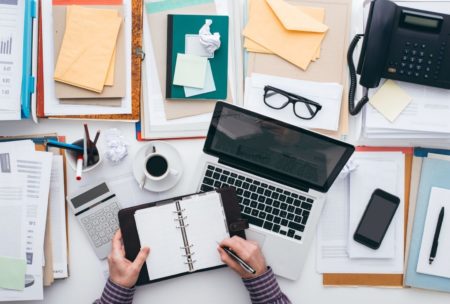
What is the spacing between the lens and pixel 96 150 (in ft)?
3.45

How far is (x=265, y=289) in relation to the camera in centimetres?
101

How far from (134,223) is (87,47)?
0.41 metres

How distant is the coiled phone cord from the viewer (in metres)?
1.07

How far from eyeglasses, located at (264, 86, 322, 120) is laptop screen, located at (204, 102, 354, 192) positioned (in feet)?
0.33

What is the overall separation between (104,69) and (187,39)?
0.66ft

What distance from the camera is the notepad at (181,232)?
1011mm

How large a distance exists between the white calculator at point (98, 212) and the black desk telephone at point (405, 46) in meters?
0.63

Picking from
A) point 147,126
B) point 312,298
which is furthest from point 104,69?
point 312,298

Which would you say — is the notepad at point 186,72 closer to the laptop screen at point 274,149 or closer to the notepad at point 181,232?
the laptop screen at point 274,149

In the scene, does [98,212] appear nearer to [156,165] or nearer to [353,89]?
[156,165]

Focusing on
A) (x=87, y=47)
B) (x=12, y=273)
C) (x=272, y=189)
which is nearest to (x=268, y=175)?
(x=272, y=189)

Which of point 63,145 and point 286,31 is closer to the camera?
point 63,145

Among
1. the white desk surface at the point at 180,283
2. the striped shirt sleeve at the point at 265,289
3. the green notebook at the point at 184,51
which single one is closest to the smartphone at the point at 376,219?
the white desk surface at the point at 180,283

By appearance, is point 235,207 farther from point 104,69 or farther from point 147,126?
point 104,69
